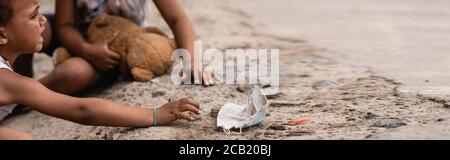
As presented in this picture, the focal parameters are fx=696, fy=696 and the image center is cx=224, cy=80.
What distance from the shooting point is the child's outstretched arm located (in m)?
2.24

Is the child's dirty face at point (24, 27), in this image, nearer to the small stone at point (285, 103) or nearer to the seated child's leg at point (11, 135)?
the seated child's leg at point (11, 135)

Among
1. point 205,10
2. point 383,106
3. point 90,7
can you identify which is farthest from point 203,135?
point 205,10

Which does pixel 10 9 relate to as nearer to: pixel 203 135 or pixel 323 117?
pixel 203 135

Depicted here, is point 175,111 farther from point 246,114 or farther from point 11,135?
point 11,135

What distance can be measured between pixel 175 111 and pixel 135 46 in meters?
0.72

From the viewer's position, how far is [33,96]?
88.7 inches

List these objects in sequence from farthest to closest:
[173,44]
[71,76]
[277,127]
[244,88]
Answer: [173,44], [71,76], [244,88], [277,127]

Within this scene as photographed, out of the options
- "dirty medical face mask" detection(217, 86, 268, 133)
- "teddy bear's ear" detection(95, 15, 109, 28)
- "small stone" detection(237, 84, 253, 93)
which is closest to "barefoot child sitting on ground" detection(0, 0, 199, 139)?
"dirty medical face mask" detection(217, 86, 268, 133)

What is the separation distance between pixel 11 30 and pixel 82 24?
39.1 inches

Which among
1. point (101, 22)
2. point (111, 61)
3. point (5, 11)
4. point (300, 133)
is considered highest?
point (5, 11)

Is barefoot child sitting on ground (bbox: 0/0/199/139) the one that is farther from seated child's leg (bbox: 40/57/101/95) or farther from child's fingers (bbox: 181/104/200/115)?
seated child's leg (bbox: 40/57/101/95)

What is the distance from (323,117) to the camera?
2510 mm

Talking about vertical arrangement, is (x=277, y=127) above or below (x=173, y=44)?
below

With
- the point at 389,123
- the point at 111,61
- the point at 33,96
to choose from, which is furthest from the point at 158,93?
the point at 389,123
